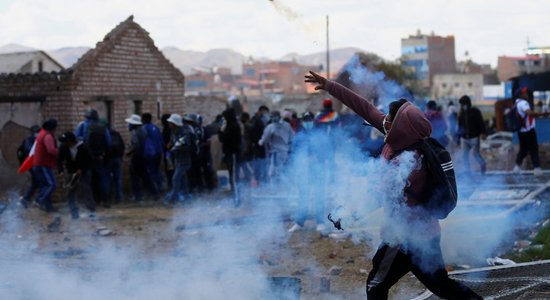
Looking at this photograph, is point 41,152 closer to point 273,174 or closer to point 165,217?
point 165,217

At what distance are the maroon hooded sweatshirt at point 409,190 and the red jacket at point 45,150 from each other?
7.95m

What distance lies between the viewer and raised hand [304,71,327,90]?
5.38 m

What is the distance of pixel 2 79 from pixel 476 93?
223 ft

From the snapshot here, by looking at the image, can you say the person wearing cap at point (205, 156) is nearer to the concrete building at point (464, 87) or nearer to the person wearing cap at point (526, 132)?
the person wearing cap at point (526, 132)

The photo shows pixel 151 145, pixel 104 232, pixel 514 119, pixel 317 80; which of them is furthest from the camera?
pixel 151 145

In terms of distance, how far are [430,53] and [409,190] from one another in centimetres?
9031

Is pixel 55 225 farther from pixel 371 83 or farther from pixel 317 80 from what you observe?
pixel 317 80

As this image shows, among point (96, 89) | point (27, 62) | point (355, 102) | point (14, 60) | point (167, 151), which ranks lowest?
point (167, 151)

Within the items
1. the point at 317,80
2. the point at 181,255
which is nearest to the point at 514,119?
the point at 181,255

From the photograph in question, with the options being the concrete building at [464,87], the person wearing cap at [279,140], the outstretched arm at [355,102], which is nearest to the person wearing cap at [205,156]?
the person wearing cap at [279,140]

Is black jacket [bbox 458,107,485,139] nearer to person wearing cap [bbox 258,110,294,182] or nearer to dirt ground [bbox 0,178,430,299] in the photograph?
person wearing cap [bbox 258,110,294,182]

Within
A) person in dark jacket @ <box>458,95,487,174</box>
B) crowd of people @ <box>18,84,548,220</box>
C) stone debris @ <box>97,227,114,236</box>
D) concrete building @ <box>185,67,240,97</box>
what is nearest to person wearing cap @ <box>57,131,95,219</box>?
crowd of people @ <box>18,84,548,220</box>

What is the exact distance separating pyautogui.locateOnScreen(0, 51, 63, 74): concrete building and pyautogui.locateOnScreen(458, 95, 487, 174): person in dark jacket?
17.2m

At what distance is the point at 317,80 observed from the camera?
5.44 metres
